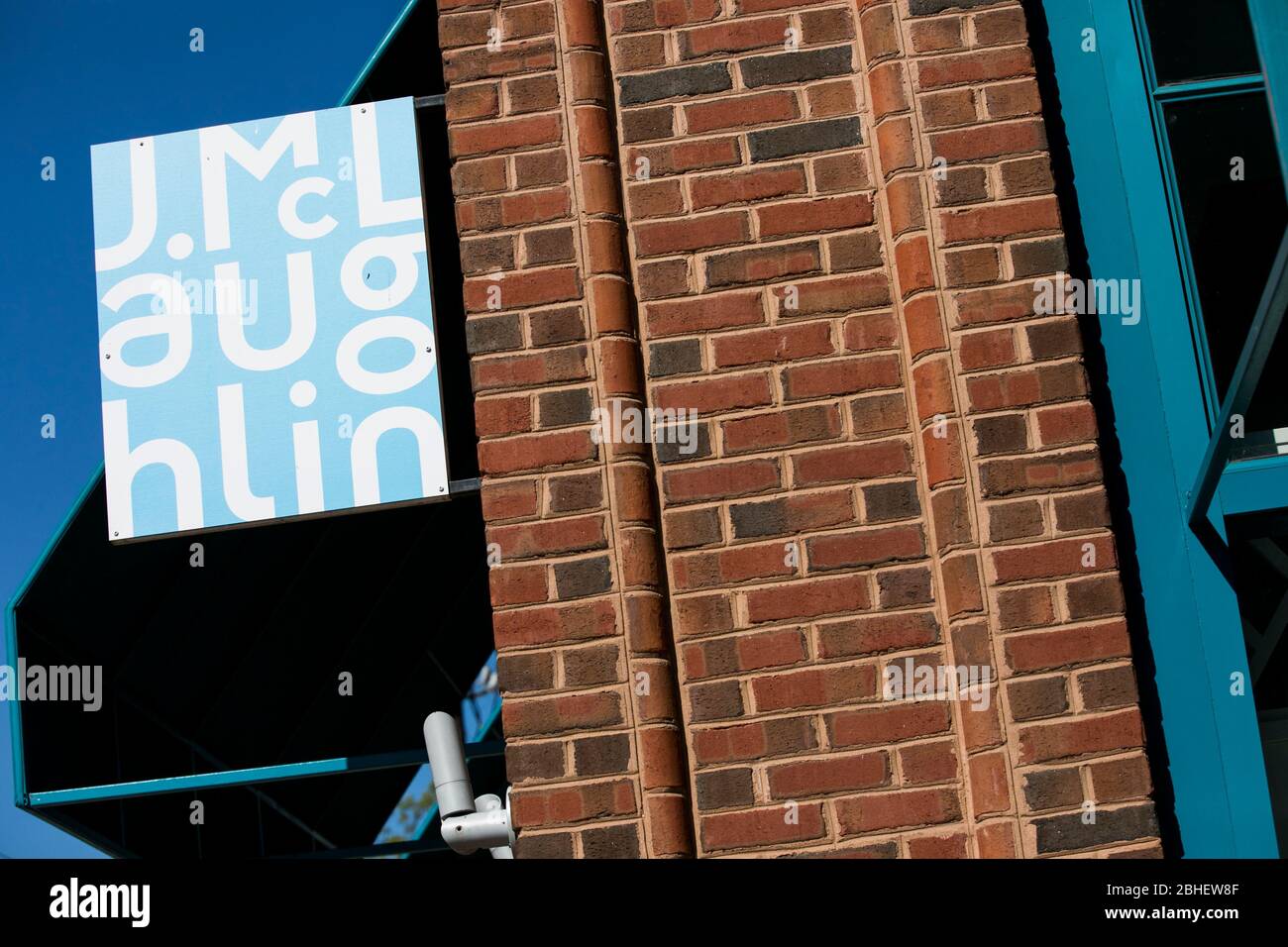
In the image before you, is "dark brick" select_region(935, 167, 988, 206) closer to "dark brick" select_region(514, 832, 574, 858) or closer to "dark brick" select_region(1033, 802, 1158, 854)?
"dark brick" select_region(1033, 802, 1158, 854)

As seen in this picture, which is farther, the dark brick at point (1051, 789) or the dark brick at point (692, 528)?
the dark brick at point (692, 528)

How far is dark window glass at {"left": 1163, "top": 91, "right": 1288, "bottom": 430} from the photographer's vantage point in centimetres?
389

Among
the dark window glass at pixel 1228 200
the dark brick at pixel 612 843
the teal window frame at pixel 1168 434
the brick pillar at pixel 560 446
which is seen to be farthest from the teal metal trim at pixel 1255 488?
the dark brick at pixel 612 843

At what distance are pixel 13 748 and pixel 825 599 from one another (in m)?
3.87

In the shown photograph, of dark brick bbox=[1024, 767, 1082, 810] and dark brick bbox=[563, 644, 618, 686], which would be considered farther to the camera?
dark brick bbox=[563, 644, 618, 686]

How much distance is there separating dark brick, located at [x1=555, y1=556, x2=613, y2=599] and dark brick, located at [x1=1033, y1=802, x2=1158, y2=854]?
1.13 meters

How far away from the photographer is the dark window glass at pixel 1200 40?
13.3 feet

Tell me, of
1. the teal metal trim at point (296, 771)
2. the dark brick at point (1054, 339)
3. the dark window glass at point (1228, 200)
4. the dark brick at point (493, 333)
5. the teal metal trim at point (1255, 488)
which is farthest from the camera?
the teal metal trim at point (296, 771)

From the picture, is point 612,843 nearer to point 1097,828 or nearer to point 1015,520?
point 1097,828

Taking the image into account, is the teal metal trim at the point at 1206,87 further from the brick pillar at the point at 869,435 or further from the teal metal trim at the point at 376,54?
the teal metal trim at the point at 376,54

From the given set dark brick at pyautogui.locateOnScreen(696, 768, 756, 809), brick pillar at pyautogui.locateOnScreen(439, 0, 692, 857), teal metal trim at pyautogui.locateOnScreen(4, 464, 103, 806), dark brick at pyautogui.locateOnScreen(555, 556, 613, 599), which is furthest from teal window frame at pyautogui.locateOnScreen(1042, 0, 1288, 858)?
teal metal trim at pyautogui.locateOnScreen(4, 464, 103, 806)

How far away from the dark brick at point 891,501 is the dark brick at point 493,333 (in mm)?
959
